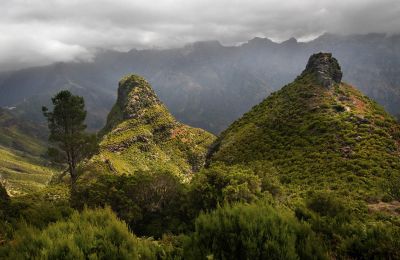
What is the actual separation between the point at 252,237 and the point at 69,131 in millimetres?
75904

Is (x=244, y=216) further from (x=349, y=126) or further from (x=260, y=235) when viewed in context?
(x=349, y=126)

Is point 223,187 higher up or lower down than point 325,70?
lower down

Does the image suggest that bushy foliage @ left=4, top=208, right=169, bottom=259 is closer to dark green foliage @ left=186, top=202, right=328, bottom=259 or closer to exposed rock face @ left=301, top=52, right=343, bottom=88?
dark green foliage @ left=186, top=202, right=328, bottom=259

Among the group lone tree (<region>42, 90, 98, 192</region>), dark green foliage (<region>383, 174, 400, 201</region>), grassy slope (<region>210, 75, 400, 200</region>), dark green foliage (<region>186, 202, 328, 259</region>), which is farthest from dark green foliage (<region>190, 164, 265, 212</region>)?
lone tree (<region>42, 90, 98, 192</region>)

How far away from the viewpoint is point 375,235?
73.5 ft

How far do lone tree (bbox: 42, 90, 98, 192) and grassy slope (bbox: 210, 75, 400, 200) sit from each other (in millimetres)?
28581

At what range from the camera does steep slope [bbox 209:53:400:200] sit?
59.1 metres

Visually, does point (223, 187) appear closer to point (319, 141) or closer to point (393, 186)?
point (393, 186)

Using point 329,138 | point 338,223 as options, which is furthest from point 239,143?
point 338,223

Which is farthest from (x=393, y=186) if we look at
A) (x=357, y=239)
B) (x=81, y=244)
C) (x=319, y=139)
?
(x=81, y=244)

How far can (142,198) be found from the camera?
6881 cm

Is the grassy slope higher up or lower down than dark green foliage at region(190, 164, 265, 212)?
higher up

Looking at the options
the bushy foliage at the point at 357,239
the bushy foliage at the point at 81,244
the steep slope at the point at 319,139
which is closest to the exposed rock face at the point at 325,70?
the steep slope at the point at 319,139

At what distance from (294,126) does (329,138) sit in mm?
10045
